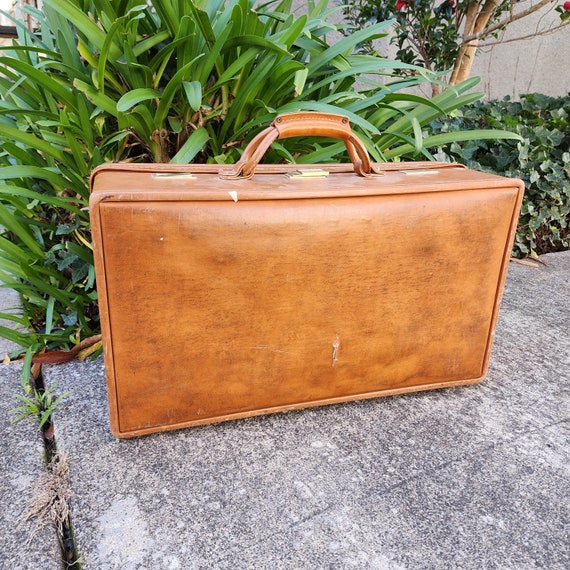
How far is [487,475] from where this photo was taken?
1109 mm

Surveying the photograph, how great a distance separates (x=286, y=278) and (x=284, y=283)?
12mm

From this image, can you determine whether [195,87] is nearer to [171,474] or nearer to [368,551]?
[171,474]

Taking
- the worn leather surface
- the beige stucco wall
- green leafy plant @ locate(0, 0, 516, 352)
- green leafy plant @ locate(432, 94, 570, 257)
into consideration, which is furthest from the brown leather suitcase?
the beige stucco wall

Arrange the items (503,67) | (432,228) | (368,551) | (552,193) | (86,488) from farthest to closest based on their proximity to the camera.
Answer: (503,67), (552,193), (432,228), (86,488), (368,551)

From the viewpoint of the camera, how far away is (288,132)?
1.18m

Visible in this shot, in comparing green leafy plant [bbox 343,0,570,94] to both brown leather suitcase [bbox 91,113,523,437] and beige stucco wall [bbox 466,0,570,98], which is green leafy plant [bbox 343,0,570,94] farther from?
brown leather suitcase [bbox 91,113,523,437]

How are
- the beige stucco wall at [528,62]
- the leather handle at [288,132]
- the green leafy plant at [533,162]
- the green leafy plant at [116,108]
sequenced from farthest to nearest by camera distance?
1. the beige stucco wall at [528,62]
2. the green leafy plant at [533,162]
3. the green leafy plant at [116,108]
4. the leather handle at [288,132]

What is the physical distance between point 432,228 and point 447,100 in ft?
2.49

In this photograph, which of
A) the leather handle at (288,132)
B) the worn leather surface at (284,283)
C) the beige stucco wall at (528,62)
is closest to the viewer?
the worn leather surface at (284,283)

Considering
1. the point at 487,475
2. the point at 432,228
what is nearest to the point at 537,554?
the point at 487,475

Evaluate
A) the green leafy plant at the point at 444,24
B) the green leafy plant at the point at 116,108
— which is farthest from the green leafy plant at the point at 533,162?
the green leafy plant at the point at 116,108

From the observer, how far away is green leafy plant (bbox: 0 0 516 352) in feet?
4.45

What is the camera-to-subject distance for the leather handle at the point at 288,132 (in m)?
1.16

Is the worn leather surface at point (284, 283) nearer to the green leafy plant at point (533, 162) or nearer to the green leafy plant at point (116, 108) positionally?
the green leafy plant at point (116, 108)
